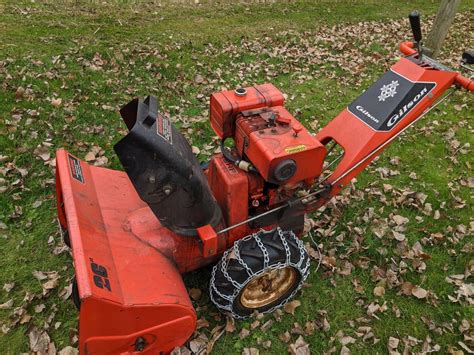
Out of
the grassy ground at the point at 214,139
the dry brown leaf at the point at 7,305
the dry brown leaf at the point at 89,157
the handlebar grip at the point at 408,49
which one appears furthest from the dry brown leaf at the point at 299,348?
the dry brown leaf at the point at 89,157

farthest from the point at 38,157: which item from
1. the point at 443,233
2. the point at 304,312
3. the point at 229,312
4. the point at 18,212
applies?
A: the point at 443,233

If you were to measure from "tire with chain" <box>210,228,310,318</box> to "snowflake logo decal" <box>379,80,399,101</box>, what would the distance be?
4.95 ft

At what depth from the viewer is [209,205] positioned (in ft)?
9.59

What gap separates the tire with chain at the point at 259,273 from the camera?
115 inches

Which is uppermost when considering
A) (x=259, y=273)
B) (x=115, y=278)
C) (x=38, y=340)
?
(x=115, y=278)

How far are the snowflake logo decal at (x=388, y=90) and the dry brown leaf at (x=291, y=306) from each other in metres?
1.96

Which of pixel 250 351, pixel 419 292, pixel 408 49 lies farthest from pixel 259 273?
pixel 408 49

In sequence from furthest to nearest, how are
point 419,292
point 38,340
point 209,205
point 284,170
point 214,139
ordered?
point 214,139 → point 419,292 → point 38,340 → point 209,205 → point 284,170

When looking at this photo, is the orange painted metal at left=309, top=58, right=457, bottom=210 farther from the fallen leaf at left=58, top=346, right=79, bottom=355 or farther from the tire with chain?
→ the fallen leaf at left=58, top=346, right=79, bottom=355

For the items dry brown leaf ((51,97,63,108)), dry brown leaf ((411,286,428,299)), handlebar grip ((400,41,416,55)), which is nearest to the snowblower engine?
dry brown leaf ((411,286,428,299))

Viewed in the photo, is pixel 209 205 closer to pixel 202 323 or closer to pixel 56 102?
pixel 202 323

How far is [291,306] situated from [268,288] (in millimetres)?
359

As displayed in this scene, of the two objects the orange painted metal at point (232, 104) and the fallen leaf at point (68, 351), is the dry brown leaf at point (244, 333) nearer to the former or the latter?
the fallen leaf at point (68, 351)

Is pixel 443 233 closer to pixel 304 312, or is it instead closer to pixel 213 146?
pixel 304 312
